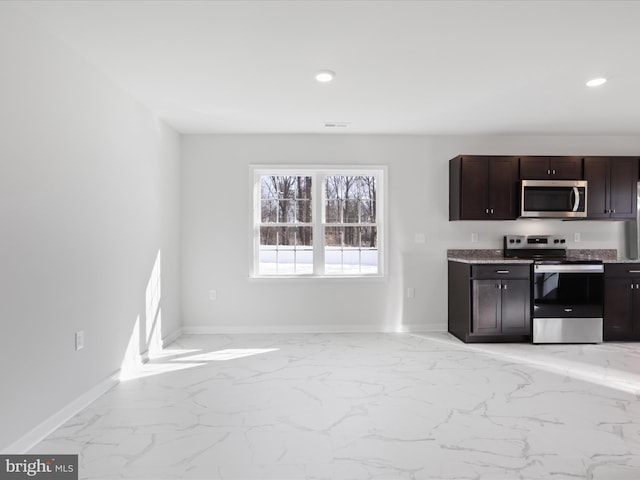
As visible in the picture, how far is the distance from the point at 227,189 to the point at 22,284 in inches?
115

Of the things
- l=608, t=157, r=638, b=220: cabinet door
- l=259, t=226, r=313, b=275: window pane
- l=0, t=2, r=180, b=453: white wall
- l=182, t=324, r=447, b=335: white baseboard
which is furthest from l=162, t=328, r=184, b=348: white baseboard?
l=608, t=157, r=638, b=220: cabinet door

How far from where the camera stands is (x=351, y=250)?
Result: 516cm

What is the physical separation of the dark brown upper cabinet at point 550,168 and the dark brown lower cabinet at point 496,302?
112 centimetres

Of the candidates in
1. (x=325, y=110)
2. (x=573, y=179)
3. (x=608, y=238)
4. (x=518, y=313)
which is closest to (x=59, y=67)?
(x=325, y=110)

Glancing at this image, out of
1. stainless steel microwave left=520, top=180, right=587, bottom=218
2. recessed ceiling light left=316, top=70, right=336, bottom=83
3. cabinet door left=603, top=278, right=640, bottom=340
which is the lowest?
cabinet door left=603, top=278, right=640, bottom=340

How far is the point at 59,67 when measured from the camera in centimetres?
258

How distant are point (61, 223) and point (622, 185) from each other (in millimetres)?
5687

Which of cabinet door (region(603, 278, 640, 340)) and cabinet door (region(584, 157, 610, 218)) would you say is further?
cabinet door (region(584, 157, 610, 218))

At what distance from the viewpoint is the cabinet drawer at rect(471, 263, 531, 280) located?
4.45 meters

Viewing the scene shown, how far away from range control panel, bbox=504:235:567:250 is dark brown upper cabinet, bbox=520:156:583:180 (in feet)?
2.41

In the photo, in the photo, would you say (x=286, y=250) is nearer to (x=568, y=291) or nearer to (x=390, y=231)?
(x=390, y=231)

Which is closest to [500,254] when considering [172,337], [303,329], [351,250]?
[351,250]

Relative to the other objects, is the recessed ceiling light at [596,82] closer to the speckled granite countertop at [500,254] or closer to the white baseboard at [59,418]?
the speckled granite countertop at [500,254]

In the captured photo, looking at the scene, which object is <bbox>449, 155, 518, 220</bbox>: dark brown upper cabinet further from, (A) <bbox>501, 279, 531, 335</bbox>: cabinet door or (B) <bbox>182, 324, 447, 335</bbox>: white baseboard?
(B) <bbox>182, 324, 447, 335</bbox>: white baseboard
